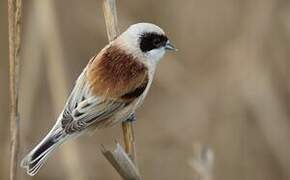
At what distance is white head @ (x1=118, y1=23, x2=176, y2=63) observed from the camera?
268 cm

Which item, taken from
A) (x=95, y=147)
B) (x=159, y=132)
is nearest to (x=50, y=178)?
(x=95, y=147)

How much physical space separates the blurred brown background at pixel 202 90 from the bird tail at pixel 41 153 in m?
0.90

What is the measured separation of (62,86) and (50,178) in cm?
103

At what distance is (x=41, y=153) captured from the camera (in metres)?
2.44

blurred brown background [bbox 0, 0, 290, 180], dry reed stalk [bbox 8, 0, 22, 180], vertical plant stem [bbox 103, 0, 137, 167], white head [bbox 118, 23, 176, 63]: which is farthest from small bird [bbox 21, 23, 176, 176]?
blurred brown background [bbox 0, 0, 290, 180]

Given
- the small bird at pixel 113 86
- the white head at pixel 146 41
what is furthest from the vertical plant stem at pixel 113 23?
the white head at pixel 146 41

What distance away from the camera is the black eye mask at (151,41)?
2684 millimetres

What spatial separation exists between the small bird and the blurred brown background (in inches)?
31.4

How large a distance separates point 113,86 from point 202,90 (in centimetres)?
139

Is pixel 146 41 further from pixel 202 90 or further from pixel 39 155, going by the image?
pixel 202 90

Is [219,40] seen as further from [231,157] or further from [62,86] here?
[62,86]

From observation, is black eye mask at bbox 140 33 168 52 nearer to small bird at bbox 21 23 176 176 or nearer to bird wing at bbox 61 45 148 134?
small bird at bbox 21 23 176 176

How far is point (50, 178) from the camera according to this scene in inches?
157

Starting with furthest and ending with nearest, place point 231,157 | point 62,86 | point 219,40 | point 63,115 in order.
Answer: point 219,40, point 231,157, point 62,86, point 63,115
